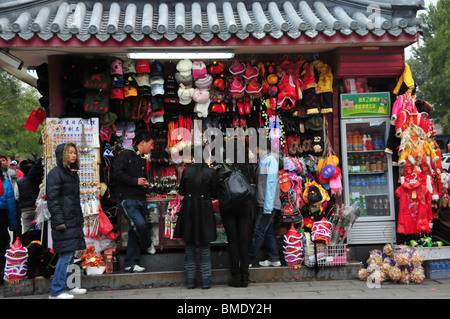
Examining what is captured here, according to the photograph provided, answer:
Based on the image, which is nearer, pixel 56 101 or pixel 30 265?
pixel 30 265

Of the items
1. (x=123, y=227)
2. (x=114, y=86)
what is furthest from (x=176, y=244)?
(x=114, y=86)

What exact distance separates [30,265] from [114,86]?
3.22m

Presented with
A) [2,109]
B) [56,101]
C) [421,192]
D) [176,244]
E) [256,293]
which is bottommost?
[256,293]

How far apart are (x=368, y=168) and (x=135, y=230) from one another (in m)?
4.29

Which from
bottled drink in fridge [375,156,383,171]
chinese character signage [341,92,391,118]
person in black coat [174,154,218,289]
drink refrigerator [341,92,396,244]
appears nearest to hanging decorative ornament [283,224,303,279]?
drink refrigerator [341,92,396,244]

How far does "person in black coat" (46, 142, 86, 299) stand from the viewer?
6.30 meters

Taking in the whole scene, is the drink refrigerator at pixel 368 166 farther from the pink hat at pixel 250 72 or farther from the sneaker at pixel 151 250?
the sneaker at pixel 151 250

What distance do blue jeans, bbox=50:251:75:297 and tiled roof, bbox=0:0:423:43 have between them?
10.3 ft

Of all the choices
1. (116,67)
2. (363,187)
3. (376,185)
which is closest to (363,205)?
(363,187)

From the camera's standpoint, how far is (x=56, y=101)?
7910 millimetres

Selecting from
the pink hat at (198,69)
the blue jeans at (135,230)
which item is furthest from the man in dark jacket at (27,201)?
the pink hat at (198,69)

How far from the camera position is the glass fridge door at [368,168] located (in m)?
8.39

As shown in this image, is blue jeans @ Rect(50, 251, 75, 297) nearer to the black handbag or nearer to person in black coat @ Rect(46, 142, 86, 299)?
person in black coat @ Rect(46, 142, 86, 299)

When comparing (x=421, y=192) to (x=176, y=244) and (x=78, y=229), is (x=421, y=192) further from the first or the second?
(x=78, y=229)
